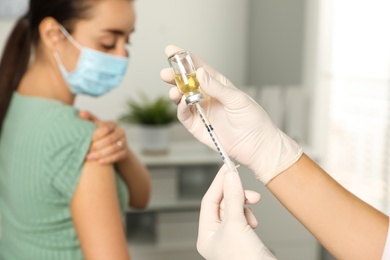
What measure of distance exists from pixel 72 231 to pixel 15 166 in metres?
0.18

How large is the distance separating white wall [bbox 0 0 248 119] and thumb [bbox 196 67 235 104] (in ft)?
6.04

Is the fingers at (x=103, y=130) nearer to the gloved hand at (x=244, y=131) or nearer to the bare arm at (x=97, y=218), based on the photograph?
the bare arm at (x=97, y=218)

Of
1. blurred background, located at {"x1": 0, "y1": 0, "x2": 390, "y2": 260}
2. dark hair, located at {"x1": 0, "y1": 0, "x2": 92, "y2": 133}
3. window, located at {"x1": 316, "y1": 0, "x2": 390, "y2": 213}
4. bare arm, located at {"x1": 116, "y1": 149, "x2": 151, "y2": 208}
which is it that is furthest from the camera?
blurred background, located at {"x1": 0, "y1": 0, "x2": 390, "y2": 260}

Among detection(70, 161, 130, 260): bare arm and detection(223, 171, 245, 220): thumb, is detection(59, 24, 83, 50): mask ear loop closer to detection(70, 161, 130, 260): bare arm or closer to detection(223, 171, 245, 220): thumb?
detection(70, 161, 130, 260): bare arm

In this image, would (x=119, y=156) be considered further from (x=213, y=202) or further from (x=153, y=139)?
(x=153, y=139)

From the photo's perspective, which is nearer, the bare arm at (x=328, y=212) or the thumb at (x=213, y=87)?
the thumb at (x=213, y=87)

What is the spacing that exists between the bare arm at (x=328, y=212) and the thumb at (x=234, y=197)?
124 mm

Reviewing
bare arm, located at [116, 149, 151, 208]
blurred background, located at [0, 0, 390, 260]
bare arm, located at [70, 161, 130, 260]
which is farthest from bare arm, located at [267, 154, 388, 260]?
blurred background, located at [0, 0, 390, 260]

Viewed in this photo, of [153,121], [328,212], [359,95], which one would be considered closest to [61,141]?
[328,212]

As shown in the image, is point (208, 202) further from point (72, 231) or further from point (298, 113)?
point (298, 113)

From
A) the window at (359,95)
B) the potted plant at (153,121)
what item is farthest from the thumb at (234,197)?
the potted plant at (153,121)

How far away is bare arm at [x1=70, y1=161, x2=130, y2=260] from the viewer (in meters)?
0.96

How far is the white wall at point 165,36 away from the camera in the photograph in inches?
102

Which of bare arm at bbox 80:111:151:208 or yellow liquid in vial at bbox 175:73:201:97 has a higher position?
yellow liquid in vial at bbox 175:73:201:97
